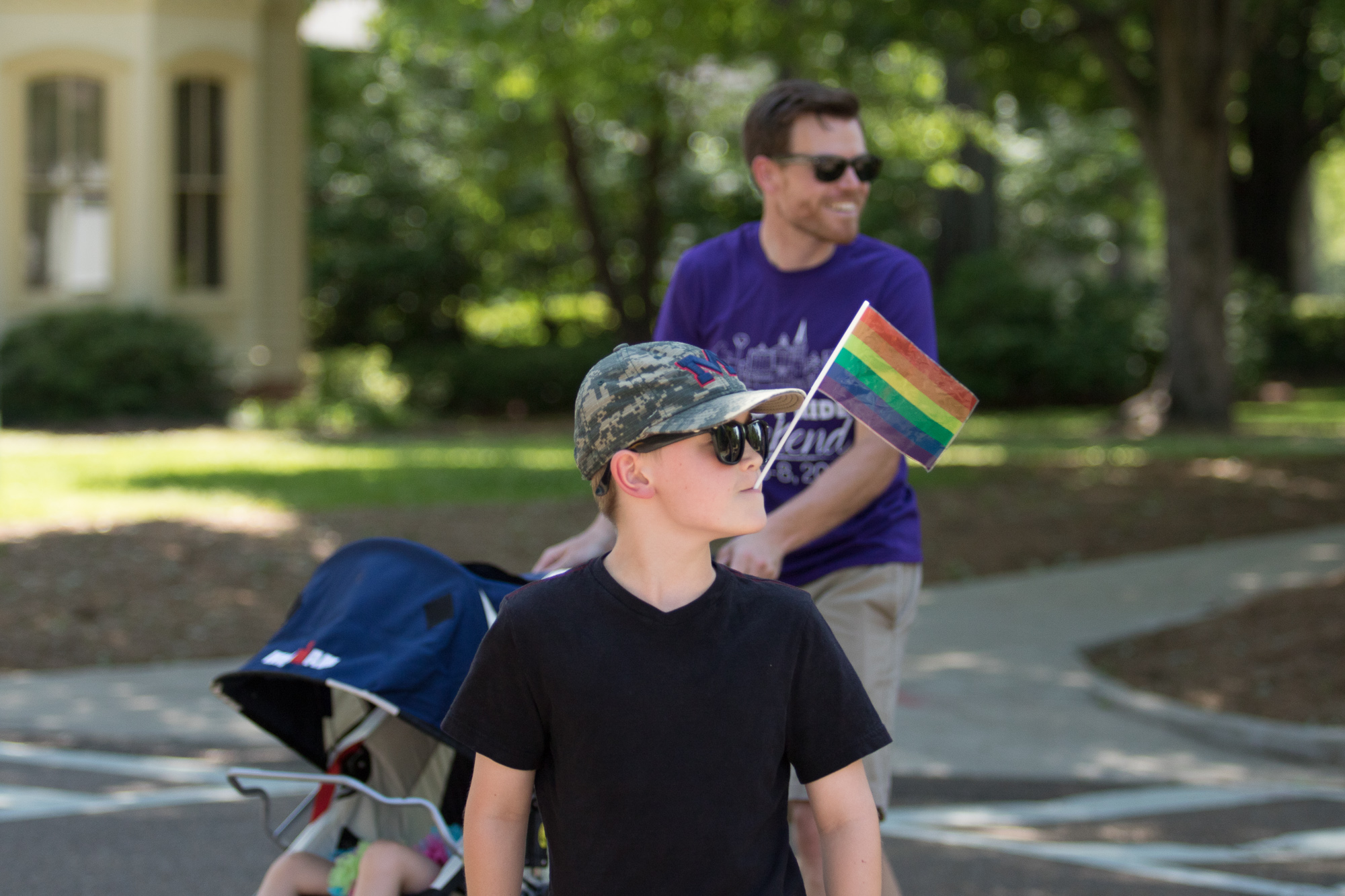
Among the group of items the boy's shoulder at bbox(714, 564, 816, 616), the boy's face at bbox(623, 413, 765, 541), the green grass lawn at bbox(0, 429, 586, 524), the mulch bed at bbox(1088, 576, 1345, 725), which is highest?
the boy's face at bbox(623, 413, 765, 541)

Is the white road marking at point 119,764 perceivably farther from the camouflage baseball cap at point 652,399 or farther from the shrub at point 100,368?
the shrub at point 100,368

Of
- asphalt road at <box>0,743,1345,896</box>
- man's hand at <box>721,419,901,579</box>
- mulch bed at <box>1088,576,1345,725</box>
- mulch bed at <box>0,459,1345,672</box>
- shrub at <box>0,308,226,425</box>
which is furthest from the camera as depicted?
shrub at <box>0,308,226,425</box>

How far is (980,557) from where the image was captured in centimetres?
1111

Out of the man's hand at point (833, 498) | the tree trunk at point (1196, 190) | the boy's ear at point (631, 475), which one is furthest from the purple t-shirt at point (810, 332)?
the tree trunk at point (1196, 190)

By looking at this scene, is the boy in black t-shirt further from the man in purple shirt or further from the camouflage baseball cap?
the man in purple shirt

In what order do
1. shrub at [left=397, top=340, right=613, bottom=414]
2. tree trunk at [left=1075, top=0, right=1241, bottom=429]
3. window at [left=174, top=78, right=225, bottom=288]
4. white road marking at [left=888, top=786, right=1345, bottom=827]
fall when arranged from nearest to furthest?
white road marking at [left=888, top=786, right=1345, bottom=827] → tree trunk at [left=1075, top=0, right=1241, bottom=429] → window at [left=174, top=78, right=225, bottom=288] → shrub at [left=397, top=340, right=613, bottom=414]

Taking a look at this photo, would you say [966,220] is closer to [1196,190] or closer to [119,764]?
[1196,190]

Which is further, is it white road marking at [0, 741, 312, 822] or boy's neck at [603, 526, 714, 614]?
white road marking at [0, 741, 312, 822]

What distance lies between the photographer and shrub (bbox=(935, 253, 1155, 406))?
2388 cm

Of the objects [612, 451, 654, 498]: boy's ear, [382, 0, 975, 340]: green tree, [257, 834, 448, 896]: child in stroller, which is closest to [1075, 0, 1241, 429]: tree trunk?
[382, 0, 975, 340]: green tree

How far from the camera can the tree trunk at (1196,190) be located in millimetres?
16844

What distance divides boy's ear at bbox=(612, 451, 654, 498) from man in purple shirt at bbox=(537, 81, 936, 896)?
3.48ft

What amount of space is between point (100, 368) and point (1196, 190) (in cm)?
1351

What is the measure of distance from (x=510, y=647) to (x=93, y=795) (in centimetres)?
402
